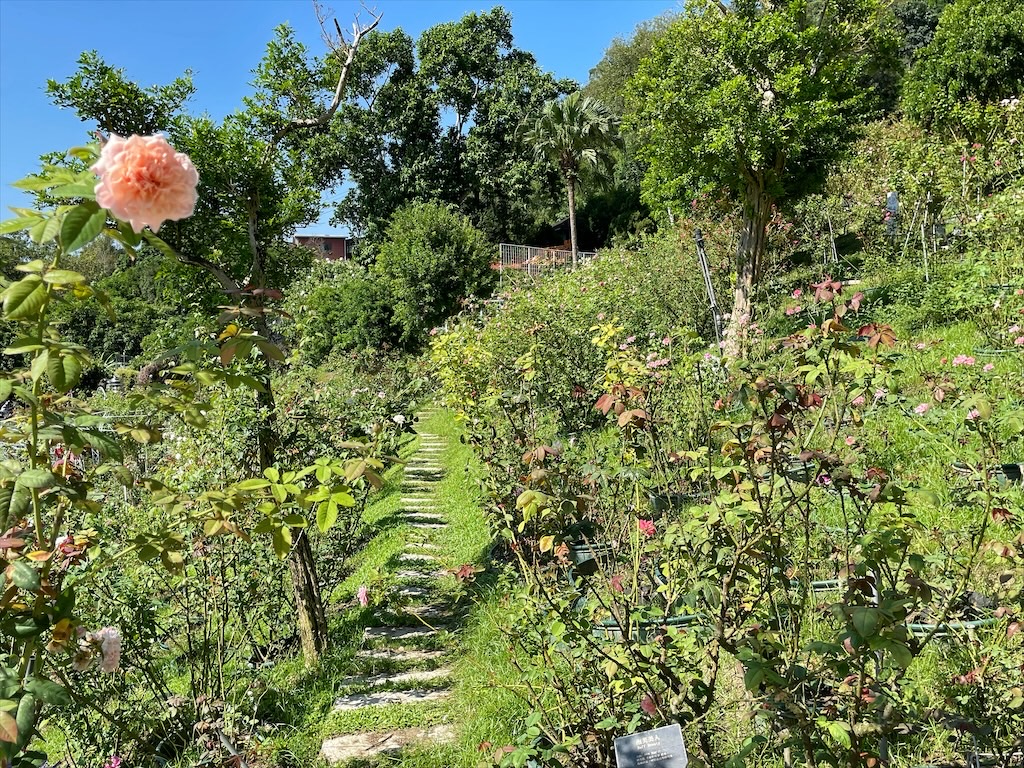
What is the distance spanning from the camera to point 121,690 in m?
2.29

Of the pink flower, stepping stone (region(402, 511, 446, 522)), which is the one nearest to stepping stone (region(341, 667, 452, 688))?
the pink flower

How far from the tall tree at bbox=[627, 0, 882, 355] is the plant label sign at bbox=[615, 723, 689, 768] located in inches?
229

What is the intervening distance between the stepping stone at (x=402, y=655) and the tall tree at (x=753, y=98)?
4.81 meters

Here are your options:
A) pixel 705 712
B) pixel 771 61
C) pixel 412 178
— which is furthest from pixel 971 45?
pixel 412 178

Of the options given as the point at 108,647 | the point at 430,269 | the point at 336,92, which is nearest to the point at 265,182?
the point at 336,92

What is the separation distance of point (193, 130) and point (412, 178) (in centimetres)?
2164

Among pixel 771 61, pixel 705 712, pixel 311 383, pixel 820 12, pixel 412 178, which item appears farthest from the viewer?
pixel 412 178

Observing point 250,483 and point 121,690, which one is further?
point 121,690

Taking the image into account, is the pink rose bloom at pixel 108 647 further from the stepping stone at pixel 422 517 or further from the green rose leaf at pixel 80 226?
the stepping stone at pixel 422 517

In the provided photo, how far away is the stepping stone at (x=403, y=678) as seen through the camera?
2.84 metres

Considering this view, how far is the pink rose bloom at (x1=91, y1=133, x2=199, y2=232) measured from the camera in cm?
91

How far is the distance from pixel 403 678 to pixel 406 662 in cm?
14

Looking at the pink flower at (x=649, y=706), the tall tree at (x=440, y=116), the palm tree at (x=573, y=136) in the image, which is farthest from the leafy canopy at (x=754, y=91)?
the tall tree at (x=440, y=116)

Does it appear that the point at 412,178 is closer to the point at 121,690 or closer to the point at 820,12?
the point at 820,12
